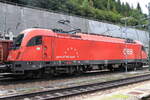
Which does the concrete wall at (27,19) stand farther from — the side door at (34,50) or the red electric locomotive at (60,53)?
the side door at (34,50)

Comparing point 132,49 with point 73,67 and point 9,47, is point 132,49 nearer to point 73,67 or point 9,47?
point 73,67

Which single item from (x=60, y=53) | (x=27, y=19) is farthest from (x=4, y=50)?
(x=27, y=19)

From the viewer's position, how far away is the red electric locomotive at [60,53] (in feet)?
49.5

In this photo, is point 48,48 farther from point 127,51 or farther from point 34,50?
point 127,51

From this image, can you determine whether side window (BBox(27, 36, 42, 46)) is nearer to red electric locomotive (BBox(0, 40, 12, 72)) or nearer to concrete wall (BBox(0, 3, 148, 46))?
red electric locomotive (BBox(0, 40, 12, 72))

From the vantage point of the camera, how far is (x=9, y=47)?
16641 mm

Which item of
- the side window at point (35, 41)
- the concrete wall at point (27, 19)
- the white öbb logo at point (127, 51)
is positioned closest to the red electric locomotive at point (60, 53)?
the side window at point (35, 41)

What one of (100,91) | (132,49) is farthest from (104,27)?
(100,91)

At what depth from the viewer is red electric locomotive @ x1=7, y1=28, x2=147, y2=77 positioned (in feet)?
49.5

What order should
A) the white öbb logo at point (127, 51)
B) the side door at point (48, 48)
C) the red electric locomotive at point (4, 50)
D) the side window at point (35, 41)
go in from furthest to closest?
the white öbb logo at point (127, 51) → the red electric locomotive at point (4, 50) → the side door at point (48, 48) → the side window at point (35, 41)

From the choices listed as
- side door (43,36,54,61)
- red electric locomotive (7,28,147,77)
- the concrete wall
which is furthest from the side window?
the concrete wall

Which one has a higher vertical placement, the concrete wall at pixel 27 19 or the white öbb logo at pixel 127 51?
the concrete wall at pixel 27 19

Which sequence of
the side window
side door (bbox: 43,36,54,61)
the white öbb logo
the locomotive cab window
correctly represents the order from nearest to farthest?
the side window, the locomotive cab window, side door (bbox: 43,36,54,61), the white öbb logo

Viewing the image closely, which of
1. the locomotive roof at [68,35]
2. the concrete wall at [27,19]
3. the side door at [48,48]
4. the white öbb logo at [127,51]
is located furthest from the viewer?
the concrete wall at [27,19]
